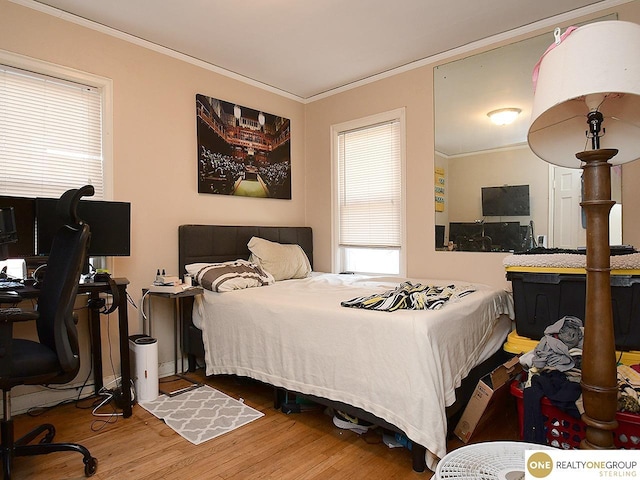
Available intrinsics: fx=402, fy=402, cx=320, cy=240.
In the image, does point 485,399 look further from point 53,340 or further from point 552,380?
point 53,340

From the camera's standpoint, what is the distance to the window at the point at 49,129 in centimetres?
263

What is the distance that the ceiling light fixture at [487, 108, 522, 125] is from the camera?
10.3ft

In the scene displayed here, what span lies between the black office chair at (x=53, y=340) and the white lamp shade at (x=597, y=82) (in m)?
1.94

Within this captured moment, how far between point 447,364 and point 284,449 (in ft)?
3.25

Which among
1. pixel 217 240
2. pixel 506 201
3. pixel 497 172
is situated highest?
pixel 497 172

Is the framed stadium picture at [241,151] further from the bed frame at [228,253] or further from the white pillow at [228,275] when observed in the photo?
the white pillow at [228,275]

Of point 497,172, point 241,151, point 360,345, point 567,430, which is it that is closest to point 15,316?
point 360,345

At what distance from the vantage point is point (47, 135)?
9.18 feet

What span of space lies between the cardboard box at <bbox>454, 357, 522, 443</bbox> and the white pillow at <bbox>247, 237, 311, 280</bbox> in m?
1.92

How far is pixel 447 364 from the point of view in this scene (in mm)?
1988

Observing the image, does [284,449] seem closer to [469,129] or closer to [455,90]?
[469,129]

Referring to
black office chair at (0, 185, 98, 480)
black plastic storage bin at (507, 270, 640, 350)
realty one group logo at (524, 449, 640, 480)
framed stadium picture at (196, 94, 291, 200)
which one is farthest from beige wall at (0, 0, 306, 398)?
realty one group logo at (524, 449, 640, 480)

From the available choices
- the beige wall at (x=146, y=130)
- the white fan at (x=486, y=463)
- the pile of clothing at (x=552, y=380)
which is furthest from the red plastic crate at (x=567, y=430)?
the beige wall at (x=146, y=130)

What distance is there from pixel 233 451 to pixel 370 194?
2694 millimetres
